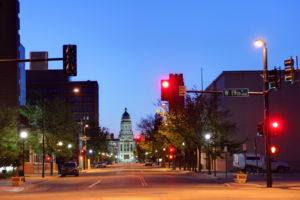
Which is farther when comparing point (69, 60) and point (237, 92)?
point (237, 92)

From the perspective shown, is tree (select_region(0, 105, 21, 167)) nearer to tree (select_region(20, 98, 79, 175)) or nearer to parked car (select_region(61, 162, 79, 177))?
parked car (select_region(61, 162, 79, 177))

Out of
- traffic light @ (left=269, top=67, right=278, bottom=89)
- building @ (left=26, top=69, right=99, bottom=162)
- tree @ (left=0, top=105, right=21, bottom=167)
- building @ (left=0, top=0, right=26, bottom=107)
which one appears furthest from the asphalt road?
building @ (left=26, top=69, right=99, bottom=162)

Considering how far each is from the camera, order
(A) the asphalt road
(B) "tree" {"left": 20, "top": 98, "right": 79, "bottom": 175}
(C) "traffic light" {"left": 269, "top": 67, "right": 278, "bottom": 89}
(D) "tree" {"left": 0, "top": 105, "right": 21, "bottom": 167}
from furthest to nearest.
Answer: (B) "tree" {"left": 20, "top": 98, "right": 79, "bottom": 175}, (D) "tree" {"left": 0, "top": 105, "right": 21, "bottom": 167}, (C) "traffic light" {"left": 269, "top": 67, "right": 278, "bottom": 89}, (A) the asphalt road

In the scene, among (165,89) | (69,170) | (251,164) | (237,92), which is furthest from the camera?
(251,164)

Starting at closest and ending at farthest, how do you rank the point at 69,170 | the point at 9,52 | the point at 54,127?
the point at 69,170, the point at 54,127, the point at 9,52

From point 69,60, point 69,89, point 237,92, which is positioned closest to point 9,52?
point 237,92

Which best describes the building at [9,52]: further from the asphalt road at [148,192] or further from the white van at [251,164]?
the asphalt road at [148,192]

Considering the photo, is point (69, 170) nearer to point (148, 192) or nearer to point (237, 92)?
point (148, 192)

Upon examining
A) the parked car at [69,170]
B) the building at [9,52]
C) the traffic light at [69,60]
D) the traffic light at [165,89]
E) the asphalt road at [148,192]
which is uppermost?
the building at [9,52]

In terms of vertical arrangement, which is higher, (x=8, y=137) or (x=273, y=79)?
(x=273, y=79)

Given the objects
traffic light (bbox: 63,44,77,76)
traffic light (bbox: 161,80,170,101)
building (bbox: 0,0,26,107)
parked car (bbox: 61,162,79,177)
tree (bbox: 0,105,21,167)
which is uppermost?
building (bbox: 0,0,26,107)

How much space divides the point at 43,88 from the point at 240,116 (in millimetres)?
136244

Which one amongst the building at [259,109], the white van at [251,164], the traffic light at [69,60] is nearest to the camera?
the traffic light at [69,60]

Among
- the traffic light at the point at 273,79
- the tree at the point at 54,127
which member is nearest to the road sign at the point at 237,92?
the traffic light at the point at 273,79
